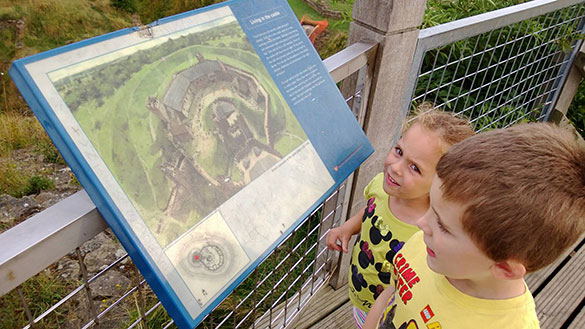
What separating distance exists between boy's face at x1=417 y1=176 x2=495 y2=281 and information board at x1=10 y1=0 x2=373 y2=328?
1.07 ft

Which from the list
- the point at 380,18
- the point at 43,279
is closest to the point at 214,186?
the point at 380,18

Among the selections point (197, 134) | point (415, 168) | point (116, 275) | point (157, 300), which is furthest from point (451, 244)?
point (116, 275)

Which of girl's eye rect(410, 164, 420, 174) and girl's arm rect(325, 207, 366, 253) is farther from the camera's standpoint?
girl's arm rect(325, 207, 366, 253)

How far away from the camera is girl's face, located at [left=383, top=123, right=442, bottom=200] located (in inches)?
49.0

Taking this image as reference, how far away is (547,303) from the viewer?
87.4 inches

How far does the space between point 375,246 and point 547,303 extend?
4.50ft

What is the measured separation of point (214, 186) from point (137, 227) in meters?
0.19

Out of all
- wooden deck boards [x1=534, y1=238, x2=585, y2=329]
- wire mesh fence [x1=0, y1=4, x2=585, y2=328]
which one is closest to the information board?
wire mesh fence [x1=0, y1=4, x2=585, y2=328]

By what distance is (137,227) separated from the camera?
76 centimetres

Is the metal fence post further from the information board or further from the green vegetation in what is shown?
the green vegetation

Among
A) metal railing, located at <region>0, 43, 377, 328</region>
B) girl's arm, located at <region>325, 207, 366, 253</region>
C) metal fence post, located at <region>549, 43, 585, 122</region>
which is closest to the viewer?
metal railing, located at <region>0, 43, 377, 328</region>

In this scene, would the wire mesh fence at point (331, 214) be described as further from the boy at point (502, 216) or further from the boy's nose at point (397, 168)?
the boy at point (502, 216)

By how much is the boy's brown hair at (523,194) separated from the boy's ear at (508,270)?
1 cm

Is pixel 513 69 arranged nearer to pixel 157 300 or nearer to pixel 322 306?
pixel 322 306
